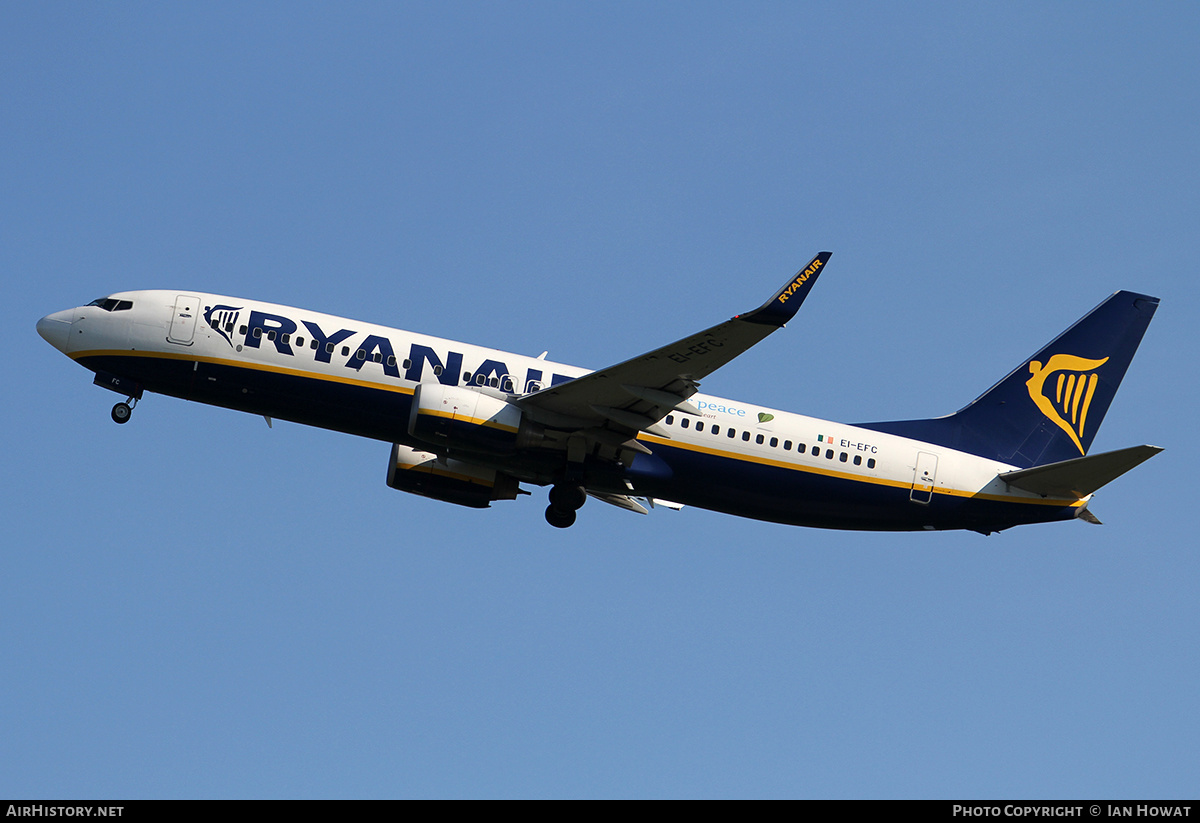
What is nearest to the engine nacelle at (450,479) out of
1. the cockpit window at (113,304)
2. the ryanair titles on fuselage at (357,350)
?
the ryanair titles on fuselage at (357,350)

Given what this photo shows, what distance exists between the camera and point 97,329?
112 feet

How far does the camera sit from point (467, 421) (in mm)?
31906

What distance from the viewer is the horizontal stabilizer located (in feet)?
104

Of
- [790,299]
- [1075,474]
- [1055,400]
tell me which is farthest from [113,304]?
[1055,400]

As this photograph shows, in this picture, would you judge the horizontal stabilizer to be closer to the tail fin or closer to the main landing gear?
the tail fin

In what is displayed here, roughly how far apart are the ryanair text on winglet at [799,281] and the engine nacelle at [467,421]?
825 centimetres

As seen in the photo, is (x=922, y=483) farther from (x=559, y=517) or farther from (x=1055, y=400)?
(x=559, y=517)

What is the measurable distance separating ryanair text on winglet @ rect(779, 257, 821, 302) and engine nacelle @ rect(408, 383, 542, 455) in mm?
8253

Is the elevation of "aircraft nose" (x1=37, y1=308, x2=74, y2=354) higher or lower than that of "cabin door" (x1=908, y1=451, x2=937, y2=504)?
higher

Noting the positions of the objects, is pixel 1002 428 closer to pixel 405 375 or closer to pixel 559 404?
pixel 559 404

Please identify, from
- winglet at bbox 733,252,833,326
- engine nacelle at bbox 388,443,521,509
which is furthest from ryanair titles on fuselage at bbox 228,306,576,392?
winglet at bbox 733,252,833,326

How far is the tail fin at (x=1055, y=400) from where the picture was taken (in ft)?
122

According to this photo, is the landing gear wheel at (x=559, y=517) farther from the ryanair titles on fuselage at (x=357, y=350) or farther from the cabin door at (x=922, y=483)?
the cabin door at (x=922, y=483)
